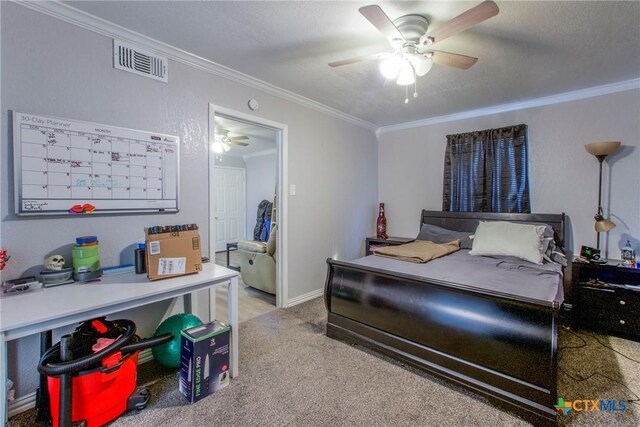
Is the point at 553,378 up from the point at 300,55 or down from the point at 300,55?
down

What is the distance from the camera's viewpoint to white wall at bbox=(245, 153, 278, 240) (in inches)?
262

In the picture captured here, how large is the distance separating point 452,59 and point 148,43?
2174 millimetres

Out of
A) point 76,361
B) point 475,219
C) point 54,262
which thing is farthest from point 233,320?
point 475,219

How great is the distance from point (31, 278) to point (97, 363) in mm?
686

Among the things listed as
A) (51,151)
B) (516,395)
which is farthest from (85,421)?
(516,395)

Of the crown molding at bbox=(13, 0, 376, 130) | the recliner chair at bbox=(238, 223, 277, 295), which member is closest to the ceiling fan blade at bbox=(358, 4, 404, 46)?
the crown molding at bbox=(13, 0, 376, 130)

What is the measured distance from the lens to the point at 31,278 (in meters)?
1.68

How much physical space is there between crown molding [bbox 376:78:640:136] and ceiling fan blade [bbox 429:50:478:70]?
1979 mm

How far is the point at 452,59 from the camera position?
1976 millimetres

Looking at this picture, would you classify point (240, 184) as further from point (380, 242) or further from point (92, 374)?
point (92, 374)

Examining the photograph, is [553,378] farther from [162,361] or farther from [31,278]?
[31,278]

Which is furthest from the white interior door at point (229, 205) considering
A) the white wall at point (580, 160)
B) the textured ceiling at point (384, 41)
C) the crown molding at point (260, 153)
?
the white wall at point (580, 160)

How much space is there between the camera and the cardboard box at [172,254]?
1.81 m

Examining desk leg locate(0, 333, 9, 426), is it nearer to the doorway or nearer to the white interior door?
the doorway
